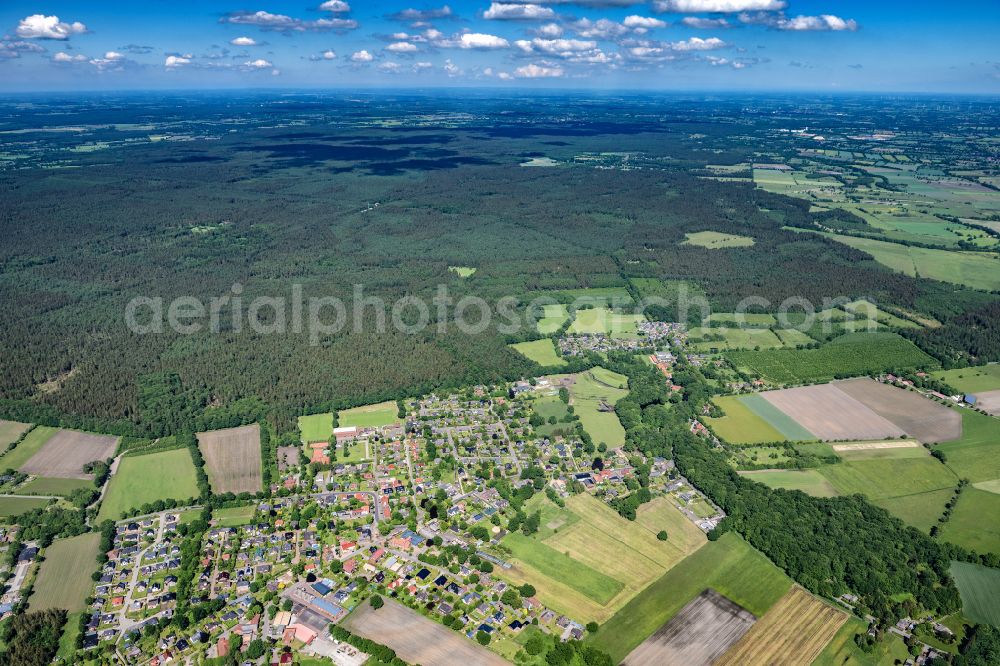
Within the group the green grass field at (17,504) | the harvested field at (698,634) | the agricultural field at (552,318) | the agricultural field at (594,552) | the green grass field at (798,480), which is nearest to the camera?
the harvested field at (698,634)

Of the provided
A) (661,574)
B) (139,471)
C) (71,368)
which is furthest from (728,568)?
(71,368)

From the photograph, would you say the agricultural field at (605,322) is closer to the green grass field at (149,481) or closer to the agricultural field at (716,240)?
the agricultural field at (716,240)

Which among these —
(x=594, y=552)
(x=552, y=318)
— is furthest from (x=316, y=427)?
(x=552, y=318)

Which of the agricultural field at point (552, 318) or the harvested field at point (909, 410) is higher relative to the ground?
the agricultural field at point (552, 318)

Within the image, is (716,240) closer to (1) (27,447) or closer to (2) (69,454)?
(2) (69,454)

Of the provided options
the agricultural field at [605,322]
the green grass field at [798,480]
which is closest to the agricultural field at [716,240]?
the agricultural field at [605,322]

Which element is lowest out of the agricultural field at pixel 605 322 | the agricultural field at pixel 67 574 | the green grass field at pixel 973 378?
the agricultural field at pixel 67 574
